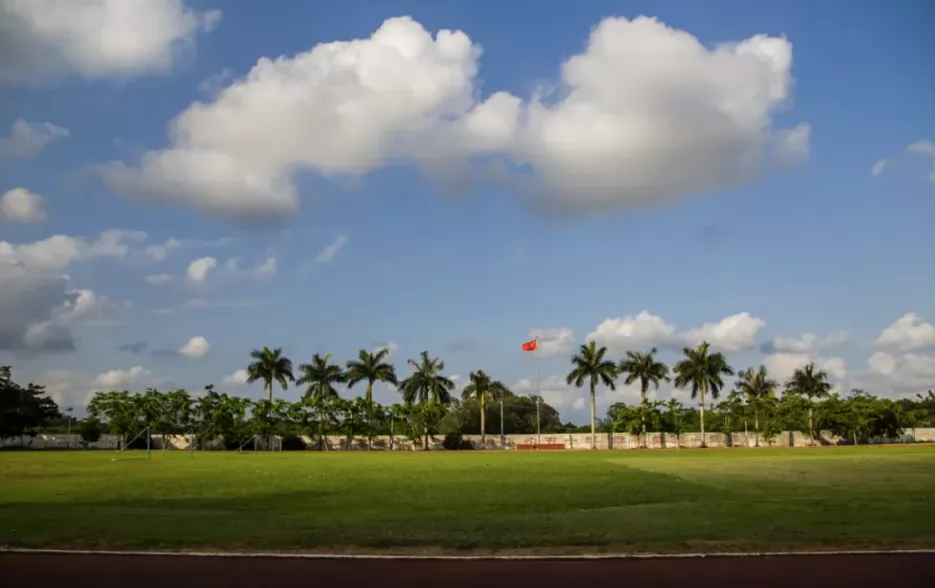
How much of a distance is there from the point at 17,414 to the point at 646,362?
254ft

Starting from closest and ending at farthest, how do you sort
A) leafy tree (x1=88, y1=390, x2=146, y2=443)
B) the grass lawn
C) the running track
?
the running track → the grass lawn → leafy tree (x1=88, y1=390, x2=146, y2=443)

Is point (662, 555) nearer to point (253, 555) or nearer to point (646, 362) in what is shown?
point (253, 555)

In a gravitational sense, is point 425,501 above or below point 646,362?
below

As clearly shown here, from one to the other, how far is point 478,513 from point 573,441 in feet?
255

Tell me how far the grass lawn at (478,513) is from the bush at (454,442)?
61221 millimetres

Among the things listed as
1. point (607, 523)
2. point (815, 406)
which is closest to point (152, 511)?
point (607, 523)

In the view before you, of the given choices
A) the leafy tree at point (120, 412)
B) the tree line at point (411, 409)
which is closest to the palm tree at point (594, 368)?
the tree line at point (411, 409)

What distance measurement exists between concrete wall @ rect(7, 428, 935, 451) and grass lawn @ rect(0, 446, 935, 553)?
60976 millimetres

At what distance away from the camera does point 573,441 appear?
9469 centimetres

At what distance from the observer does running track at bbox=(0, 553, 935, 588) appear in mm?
11406

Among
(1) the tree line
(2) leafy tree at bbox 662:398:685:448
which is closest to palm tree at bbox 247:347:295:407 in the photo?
(1) the tree line

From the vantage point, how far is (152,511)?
19375 millimetres

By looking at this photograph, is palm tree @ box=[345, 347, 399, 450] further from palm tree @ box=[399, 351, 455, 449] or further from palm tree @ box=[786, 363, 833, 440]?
palm tree @ box=[786, 363, 833, 440]

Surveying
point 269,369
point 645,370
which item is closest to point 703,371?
point 645,370
